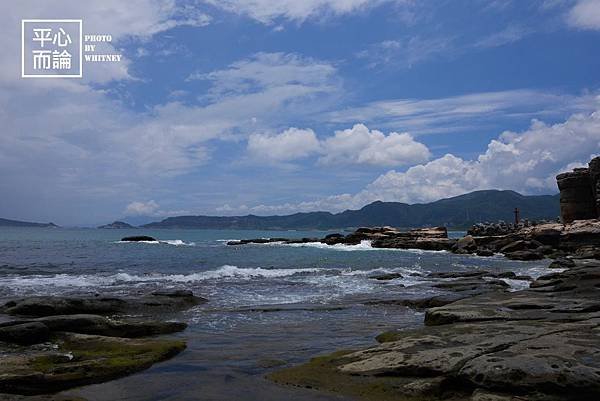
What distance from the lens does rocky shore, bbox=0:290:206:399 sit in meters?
8.88

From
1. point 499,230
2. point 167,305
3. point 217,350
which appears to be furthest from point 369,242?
point 217,350

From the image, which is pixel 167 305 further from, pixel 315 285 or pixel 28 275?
pixel 28 275

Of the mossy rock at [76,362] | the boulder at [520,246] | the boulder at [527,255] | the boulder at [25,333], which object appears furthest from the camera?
the boulder at [520,246]

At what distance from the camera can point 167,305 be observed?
18.9 m

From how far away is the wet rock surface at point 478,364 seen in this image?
7.31m

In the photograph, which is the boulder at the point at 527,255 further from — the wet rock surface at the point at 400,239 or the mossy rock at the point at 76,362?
the mossy rock at the point at 76,362

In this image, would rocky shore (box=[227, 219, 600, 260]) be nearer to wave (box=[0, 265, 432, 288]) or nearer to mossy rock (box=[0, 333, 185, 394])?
wave (box=[0, 265, 432, 288])

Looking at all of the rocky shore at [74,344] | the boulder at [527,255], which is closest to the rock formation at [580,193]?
the boulder at [527,255]

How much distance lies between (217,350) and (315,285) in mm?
16620

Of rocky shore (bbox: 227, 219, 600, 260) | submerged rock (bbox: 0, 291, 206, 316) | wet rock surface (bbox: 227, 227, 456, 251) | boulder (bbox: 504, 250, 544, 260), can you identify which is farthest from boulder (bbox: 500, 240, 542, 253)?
submerged rock (bbox: 0, 291, 206, 316)

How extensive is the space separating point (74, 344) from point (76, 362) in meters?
2.16

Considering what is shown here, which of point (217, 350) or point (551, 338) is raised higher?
point (551, 338)

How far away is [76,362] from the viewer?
9844 millimetres

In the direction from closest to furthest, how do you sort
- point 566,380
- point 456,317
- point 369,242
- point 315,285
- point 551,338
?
point 566,380
point 551,338
point 456,317
point 315,285
point 369,242
